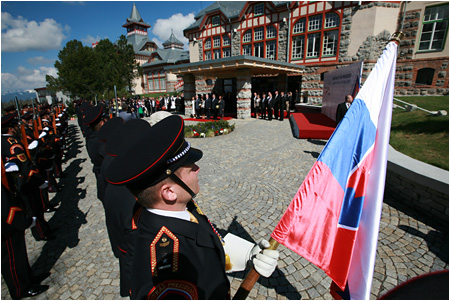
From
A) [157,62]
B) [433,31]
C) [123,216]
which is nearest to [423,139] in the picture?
[123,216]

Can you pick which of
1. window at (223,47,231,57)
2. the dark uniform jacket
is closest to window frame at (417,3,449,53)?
window at (223,47,231,57)

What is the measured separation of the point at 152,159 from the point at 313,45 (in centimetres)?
2225

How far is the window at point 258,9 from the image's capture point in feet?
70.0

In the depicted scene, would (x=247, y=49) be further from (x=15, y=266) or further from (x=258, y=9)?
(x=15, y=266)

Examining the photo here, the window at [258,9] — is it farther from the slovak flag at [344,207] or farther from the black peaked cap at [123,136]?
the slovak flag at [344,207]

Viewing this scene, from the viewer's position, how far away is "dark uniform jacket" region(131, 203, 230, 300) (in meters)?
1.17

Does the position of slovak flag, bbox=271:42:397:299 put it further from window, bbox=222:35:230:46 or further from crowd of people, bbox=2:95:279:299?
window, bbox=222:35:230:46

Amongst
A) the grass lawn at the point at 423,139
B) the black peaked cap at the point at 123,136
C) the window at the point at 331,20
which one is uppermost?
the window at the point at 331,20

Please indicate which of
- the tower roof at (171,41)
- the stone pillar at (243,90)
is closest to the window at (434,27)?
the stone pillar at (243,90)

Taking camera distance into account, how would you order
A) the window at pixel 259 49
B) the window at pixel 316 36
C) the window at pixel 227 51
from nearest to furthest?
the window at pixel 316 36, the window at pixel 259 49, the window at pixel 227 51

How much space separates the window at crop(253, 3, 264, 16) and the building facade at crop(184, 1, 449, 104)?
10cm

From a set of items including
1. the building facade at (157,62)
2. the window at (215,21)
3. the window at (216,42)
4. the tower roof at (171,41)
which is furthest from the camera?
the tower roof at (171,41)

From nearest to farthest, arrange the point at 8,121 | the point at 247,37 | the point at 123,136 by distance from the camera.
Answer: the point at 123,136 < the point at 8,121 < the point at 247,37

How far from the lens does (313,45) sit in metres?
19.5
